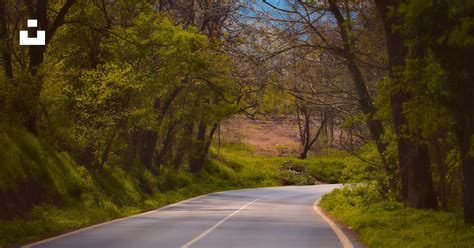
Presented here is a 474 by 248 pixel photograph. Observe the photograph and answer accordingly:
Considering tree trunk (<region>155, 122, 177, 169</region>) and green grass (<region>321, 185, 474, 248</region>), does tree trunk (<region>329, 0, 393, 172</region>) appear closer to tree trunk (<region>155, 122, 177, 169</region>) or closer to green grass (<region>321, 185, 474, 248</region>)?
green grass (<region>321, 185, 474, 248</region>)

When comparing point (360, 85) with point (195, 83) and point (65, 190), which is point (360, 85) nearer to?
point (65, 190)

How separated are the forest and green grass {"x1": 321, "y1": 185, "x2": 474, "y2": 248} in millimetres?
274

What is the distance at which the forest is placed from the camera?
1419 centimetres

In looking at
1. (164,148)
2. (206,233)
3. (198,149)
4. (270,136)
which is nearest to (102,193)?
(206,233)

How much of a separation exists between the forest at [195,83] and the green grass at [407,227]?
0.27 m

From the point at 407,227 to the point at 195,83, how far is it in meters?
24.7

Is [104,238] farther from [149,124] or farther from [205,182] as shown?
[205,182]

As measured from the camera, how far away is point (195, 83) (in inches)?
1555

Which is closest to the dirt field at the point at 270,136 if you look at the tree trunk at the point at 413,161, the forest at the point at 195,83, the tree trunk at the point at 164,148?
the tree trunk at the point at 164,148

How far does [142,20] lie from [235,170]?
2911 centimetres

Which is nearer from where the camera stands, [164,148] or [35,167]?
[35,167]

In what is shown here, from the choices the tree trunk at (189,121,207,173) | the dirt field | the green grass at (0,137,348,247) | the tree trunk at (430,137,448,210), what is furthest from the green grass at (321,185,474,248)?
the dirt field

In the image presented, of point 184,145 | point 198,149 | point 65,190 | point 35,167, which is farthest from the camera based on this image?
point 198,149

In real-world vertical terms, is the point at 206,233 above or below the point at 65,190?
below
